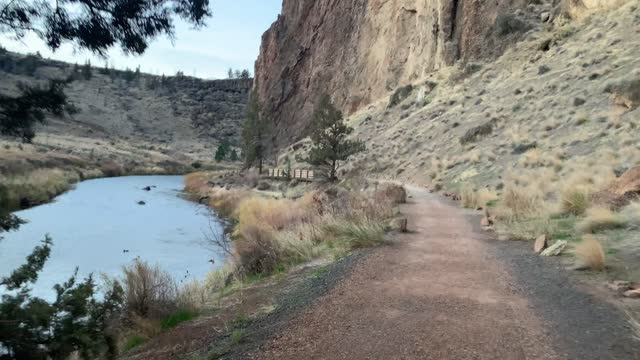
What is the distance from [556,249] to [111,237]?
63.2 feet

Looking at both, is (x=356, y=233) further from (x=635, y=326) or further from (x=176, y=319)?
(x=635, y=326)

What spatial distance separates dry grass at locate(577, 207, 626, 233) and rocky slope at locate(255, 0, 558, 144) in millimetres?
35461

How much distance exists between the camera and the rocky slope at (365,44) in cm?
4344

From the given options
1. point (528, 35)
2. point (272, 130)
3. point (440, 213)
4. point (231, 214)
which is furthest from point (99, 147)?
point (440, 213)

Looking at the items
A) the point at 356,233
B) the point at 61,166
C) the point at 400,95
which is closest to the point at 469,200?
the point at 356,233

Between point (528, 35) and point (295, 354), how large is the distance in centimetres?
4044

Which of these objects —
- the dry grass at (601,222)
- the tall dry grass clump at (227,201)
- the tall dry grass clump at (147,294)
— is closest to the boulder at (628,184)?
the dry grass at (601,222)

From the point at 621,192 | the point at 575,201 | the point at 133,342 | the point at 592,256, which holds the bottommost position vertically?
the point at 133,342

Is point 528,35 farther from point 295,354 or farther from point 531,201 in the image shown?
point 295,354

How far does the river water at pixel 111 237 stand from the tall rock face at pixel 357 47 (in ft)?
94.7

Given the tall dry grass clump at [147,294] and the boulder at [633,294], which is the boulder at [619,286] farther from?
the tall dry grass clump at [147,294]

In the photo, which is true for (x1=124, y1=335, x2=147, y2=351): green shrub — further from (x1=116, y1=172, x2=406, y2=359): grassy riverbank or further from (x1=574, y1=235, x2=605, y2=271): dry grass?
(x1=574, y1=235, x2=605, y2=271): dry grass

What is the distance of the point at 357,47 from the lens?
6938 cm

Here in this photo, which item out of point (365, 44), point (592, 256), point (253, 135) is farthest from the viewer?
point (365, 44)
